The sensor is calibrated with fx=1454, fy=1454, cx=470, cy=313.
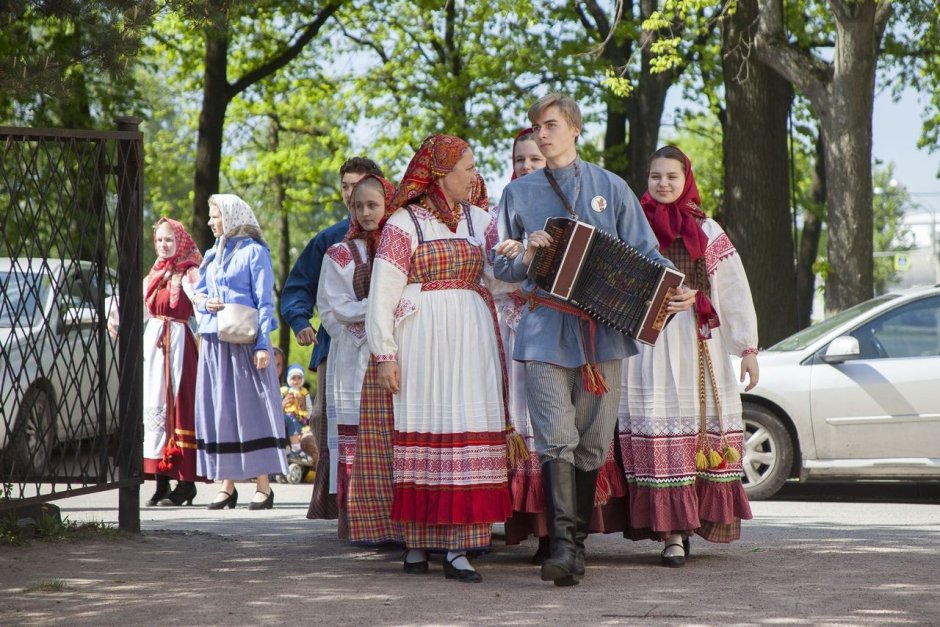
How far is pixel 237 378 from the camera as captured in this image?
391 inches

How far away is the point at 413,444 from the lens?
6.42 meters

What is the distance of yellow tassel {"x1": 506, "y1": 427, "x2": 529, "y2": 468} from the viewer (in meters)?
6.57

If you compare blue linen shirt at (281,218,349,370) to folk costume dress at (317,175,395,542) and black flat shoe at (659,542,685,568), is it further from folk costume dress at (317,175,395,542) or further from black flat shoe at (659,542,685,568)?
black flat shoe at (659,542,685,568)

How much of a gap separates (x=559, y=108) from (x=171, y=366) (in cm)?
506

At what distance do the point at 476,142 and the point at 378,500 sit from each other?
751 inches

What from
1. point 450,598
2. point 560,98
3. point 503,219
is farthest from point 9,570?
point 560,98

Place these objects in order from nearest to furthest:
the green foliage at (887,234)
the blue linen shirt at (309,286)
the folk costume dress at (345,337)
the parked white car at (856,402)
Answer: the folk costume dress at (345,337)
the blue linen shirt at (309,286)
the parked white car at (856,402)
the green foliage at (887,234)

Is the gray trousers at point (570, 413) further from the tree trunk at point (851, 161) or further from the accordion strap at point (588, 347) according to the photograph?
the tree trunk at point (851, 161)

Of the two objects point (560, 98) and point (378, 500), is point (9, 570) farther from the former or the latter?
point (560, 98)

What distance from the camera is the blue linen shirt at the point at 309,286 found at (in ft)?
26.2

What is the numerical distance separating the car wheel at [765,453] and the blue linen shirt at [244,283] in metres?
3.79

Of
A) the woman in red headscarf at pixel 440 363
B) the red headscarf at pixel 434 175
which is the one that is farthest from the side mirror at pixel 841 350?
the red headscarf at pixel 434 175

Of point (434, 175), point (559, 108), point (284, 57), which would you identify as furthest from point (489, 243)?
point (284, 57)

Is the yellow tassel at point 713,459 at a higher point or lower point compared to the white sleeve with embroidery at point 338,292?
lower
